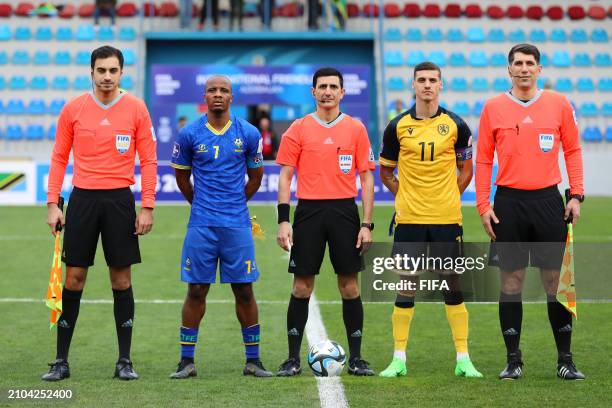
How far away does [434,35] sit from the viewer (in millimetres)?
30031

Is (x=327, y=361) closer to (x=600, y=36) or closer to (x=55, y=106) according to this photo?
(x=55, y=106)

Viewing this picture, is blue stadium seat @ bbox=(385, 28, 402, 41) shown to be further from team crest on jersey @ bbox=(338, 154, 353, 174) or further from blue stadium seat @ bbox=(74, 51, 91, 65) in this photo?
team crest on jersey @ bbox=(338, 154, 353, 174)

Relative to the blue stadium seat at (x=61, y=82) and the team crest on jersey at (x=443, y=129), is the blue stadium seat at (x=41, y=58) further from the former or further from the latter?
the team crest on jersey at (x=443, y=129)

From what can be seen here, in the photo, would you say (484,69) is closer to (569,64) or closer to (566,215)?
(569,64)

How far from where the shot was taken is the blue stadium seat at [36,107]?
28.4 m

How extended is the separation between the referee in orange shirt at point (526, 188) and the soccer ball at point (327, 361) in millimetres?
1020

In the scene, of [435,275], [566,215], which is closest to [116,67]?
[435,275]

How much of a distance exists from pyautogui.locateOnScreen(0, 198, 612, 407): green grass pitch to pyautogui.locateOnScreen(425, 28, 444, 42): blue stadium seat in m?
17.7

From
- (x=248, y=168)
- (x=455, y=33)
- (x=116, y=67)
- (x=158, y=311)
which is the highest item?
(x=455, y=33)

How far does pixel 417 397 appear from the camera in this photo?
6035mm

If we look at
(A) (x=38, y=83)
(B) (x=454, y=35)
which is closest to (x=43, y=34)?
(A) (x=38, y=83)

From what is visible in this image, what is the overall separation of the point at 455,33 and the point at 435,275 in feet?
79.0

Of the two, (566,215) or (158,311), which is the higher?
(566,215)

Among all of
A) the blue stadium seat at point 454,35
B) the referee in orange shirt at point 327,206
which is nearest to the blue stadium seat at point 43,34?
the blue stadium seat at point 454,35
